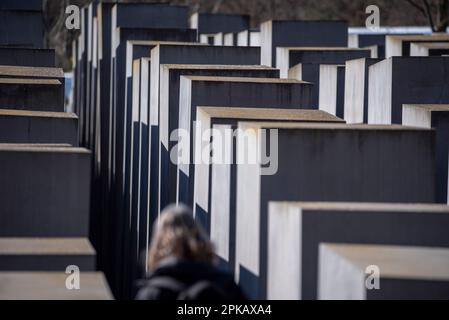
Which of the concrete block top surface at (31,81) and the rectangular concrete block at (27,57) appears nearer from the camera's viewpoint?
the concrete block top surface at (31,81)

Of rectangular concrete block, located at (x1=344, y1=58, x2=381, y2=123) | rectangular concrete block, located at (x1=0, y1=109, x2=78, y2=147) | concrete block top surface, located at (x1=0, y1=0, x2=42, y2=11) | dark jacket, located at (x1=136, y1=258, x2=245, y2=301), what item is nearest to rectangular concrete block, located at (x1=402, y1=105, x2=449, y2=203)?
rectangular concrete block, located at (x1=0, y1=109, x2=78, y2=147)

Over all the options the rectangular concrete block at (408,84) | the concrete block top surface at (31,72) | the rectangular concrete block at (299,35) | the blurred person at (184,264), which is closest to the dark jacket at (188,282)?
the blurred person at (184,264)

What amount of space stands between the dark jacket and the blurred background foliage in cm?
4599

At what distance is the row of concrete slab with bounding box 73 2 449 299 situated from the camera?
893 cm

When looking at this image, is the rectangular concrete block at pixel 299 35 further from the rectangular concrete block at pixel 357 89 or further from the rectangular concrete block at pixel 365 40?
the rectangular concrete block at pixel 357 89

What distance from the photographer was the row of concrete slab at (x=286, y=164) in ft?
29.3

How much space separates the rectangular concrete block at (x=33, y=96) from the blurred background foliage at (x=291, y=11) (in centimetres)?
3571

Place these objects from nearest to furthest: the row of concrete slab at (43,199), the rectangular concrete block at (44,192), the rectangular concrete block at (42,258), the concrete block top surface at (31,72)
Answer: the row of concrete slab at (43,199) → the rectangular concrete block at (42,258) → the rectangular concrete block at (44,192) → the concrete block top surface at (31,72)

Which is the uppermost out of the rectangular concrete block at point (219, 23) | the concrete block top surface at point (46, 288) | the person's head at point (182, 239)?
the rectangular concrete block at point (219, 23)

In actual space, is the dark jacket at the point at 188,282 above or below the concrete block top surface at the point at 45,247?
above

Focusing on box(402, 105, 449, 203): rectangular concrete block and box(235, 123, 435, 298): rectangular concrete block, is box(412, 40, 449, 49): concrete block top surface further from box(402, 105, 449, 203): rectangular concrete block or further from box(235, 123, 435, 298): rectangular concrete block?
box(235, 123, 435, 298): rectangular concrete block

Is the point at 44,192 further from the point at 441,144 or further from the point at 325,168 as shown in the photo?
the point at 441,144

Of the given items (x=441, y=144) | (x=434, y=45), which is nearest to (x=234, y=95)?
(x=441, y=144)
